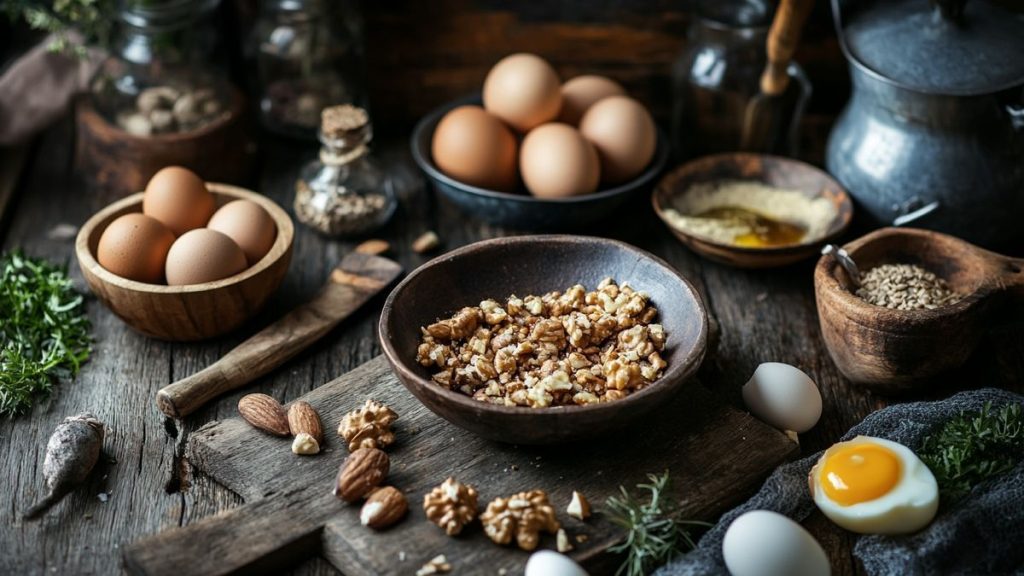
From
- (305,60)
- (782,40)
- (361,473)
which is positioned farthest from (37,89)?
(782,40)

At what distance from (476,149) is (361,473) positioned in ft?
2.67

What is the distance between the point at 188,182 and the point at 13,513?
639 millimetres

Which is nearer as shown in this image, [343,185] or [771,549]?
[771,549]

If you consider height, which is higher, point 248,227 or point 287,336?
point 248,227

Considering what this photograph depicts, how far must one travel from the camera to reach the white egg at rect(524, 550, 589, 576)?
1.24m

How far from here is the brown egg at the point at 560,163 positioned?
6.42 feet

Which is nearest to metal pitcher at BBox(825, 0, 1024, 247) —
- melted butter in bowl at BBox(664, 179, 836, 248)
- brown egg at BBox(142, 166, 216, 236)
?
melted butter in bowl at BBox(664, 179, 836, 248)

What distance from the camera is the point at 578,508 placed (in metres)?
1.36

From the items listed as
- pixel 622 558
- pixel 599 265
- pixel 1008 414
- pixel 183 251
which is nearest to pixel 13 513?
pixel 183 251

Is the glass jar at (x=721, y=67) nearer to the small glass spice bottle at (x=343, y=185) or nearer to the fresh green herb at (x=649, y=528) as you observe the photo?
the small glass spice bottle at (x=343, y=185)

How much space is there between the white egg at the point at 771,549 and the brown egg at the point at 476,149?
0.97 meters

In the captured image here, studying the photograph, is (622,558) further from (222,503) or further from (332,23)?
(332,23)

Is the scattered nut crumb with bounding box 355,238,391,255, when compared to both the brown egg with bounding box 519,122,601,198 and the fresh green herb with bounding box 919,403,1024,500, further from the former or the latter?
the fresh green herb with bounding box 919,403,1024,500

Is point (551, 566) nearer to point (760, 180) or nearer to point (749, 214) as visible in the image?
point (749, 214)
